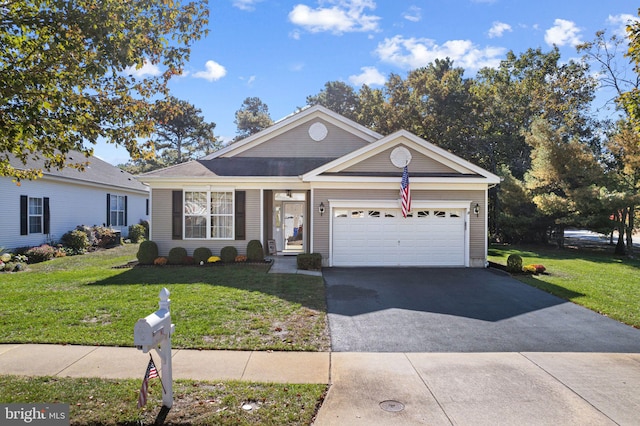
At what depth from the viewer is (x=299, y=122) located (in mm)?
18031

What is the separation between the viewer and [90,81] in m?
6.32

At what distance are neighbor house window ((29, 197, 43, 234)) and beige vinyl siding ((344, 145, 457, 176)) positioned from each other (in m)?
14.1

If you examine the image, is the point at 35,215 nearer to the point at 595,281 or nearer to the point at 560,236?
the point at 595,281

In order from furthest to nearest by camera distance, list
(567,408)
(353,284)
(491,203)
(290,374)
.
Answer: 1. (491,203)
2. (353,284)
3. (290,374)
4. (567,408)

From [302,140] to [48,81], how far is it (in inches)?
521

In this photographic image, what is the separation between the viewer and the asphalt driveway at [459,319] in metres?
6.61

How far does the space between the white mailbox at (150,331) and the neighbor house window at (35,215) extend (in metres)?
16.9

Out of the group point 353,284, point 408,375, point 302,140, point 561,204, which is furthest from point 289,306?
point 561,204

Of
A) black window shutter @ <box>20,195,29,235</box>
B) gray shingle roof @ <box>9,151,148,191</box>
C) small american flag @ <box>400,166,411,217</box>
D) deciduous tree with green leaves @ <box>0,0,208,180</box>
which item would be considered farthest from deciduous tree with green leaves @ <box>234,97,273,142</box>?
deciduous tree with green leaves @ <box>0,0,208,180</box>

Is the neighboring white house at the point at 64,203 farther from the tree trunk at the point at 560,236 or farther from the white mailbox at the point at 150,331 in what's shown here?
the tree trunk at the point at 560,236

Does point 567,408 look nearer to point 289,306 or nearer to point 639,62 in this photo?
point 289,306

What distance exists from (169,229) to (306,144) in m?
7.18

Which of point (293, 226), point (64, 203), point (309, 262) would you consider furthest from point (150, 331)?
point (64, 203)

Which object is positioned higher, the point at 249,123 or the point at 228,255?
the point at 249,123
